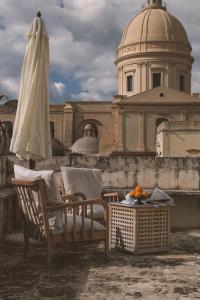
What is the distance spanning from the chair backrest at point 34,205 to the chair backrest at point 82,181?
3.49 feet

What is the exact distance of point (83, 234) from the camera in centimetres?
556

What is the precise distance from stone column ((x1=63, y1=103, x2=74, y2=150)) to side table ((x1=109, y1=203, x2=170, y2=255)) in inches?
1695

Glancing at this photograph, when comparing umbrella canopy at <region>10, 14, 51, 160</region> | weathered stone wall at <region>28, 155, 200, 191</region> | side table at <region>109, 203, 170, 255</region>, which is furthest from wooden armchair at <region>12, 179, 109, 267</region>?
weathered stone wall at <region>28, 155, 200, 191</region>

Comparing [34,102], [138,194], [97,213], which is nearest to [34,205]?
[97,213]

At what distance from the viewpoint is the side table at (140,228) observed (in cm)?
630

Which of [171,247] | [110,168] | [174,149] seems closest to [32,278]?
[171,247]

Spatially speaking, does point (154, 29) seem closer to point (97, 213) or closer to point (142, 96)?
point (142, 96)

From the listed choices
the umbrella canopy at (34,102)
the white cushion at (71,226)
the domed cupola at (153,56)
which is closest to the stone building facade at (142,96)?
the domed cupola at (153,56)

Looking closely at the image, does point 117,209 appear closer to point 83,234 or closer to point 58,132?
point 83,234

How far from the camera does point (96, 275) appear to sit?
16.6 ft

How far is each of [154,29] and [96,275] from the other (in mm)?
46320

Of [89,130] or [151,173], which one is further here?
[89,130]

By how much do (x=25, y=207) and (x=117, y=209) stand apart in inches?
56.7

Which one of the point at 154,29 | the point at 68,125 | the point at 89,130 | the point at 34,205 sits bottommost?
the point at 34,205
